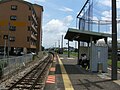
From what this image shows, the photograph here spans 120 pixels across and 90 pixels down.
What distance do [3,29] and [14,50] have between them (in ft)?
20.2

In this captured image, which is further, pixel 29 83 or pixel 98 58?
pixel 98 58

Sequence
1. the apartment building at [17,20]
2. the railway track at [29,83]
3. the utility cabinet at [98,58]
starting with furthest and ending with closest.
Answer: the apartment building at [17,20] → the utility cabinet at [98,58] → the railway track at [29,83]

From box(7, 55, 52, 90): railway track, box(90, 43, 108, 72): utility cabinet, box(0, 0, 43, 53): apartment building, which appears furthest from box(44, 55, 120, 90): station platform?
box(0, 0, 43, 53): apartment building

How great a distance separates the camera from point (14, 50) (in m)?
73.5

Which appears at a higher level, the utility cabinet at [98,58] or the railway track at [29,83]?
the utility cabinet at [98,58]

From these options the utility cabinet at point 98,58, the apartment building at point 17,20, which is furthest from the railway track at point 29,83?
the apartment building at point 17,20

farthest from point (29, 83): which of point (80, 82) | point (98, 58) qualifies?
point (98, 58)

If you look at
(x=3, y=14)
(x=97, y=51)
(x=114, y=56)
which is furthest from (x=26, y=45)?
(x=114, y=56)

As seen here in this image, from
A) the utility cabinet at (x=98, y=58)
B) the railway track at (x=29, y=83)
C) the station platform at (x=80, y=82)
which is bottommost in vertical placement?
the railway track at (x=29, y=83)

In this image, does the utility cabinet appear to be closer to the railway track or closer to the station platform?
the station platform

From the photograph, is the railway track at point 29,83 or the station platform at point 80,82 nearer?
the station platform at point 80,82

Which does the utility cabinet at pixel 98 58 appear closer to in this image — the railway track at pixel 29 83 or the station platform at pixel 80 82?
the station platform at pixel 80 82

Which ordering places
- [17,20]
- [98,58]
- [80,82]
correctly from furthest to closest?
[17,20] → [98,58] → [80,82]

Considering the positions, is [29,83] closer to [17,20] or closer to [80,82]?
[80,82]
